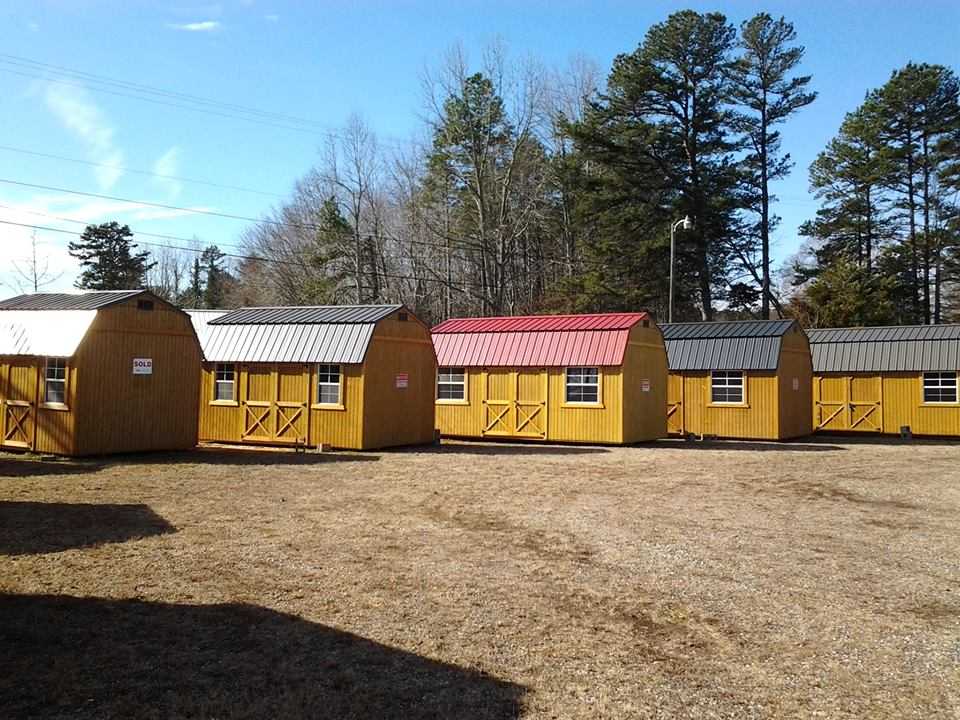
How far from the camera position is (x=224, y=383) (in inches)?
824

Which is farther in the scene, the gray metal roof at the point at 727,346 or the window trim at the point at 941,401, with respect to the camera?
the window trim at the point at 941,401

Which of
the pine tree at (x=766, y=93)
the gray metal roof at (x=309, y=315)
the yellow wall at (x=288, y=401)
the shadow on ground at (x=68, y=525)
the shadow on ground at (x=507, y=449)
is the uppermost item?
the pine tree at (x=766, y=93)

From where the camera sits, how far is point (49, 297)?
1906cm

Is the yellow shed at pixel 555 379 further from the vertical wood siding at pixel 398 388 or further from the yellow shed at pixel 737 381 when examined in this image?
the vertical wood siding at pixel 398 388

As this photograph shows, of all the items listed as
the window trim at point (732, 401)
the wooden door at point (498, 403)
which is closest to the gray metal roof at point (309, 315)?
the wooden door at point (498, 403)

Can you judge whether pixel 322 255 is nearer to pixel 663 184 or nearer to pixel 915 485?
pixel 663 184

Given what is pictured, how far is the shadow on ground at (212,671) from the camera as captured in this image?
4691 millimetres

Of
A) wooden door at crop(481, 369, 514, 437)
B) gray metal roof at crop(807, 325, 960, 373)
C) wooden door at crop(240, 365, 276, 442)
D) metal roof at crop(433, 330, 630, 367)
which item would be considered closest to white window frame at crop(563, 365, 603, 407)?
metal roof at crop(433, 330, 630, 367)

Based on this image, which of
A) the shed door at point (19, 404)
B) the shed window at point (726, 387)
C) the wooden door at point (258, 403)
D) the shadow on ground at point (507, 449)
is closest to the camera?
the shed door at point (19, 404)

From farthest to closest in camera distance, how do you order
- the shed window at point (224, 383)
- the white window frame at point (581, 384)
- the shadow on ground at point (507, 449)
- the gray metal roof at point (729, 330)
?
the gray metal roof at point (729, 330) < the white window frame at point (581, 384) < the shed window at point (224, 383) < the shadow on ground at point (507, 449)

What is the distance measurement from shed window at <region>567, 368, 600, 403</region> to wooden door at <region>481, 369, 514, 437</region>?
65.9 inches

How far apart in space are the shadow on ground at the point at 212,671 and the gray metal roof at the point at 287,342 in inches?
508

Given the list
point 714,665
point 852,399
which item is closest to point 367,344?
point 714,665

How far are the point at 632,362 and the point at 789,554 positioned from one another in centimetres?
1328
